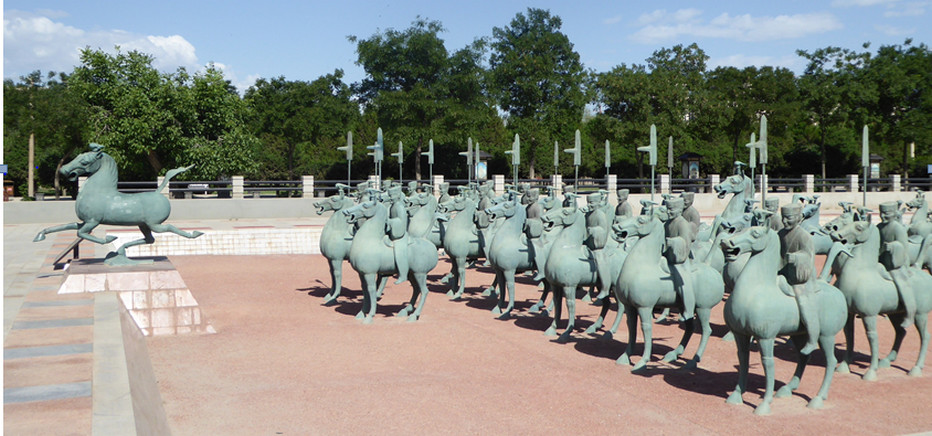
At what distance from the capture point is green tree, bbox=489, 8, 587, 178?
4375 centimetres

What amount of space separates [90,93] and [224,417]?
31.8 metres

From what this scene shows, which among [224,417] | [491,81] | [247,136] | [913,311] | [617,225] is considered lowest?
[224,417]

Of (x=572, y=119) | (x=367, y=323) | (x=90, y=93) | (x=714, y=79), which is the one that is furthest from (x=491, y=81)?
(x=367, y=323)

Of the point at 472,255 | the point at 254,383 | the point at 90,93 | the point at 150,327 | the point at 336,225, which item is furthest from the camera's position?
the point at 90,93

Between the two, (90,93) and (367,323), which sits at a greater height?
(90,93)

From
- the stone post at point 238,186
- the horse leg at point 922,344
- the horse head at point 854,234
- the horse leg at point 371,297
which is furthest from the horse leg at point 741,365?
the stone post at point 238,186

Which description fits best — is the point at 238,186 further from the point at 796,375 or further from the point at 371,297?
the point at 796,375

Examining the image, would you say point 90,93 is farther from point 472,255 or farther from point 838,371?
point 838,371

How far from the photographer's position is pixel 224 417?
7043mm

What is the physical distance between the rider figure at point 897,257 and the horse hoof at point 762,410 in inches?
97.4

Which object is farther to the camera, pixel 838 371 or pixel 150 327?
pixel 150 327

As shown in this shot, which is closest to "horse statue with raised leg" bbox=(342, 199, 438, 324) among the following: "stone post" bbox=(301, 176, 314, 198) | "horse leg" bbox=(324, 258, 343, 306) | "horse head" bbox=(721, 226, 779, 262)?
"horse leg" bbox=(324, 258, 343, 306)

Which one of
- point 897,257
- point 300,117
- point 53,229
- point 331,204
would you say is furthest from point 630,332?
point 300,117

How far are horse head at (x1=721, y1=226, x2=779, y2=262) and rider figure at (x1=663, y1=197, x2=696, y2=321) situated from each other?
1364 millimetres
